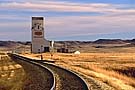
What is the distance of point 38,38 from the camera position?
11725 cm

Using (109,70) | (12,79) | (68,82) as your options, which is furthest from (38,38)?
(68,82)

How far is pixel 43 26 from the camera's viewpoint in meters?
120

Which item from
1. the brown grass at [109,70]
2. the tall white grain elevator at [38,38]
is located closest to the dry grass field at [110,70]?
the brown grass at [109,70]

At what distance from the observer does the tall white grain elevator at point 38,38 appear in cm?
11703

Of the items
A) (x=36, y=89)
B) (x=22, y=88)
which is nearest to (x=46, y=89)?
(x=36, y=89)

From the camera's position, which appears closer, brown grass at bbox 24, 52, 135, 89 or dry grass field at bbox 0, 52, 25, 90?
dry grass field at bbox 0, 52, 25, 90

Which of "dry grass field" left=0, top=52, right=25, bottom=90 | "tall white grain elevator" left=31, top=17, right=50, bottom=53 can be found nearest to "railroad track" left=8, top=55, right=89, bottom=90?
"dry grass field" left=0, top=52, right=25, bottom=90

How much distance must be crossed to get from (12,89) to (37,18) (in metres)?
98.4

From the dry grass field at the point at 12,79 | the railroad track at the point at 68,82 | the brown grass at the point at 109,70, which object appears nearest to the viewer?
the railroad track at the point at 68,82

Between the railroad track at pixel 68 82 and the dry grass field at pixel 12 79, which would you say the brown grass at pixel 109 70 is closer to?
the railroad track at pixel 68 82

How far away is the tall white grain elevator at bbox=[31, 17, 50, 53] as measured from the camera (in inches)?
4607

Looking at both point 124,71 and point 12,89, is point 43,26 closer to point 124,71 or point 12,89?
point 124,71

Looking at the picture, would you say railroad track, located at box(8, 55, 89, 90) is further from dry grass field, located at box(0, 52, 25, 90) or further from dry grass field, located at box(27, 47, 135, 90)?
dry grass field, located at box(0, 52, 25, 90)

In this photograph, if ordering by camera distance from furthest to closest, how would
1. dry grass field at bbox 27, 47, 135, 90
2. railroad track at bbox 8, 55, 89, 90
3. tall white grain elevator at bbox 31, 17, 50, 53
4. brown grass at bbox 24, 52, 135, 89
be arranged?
1. tall white grain elevator at bbox 31, 17, 50, 53
2. brown grass at bbox 24, 52, 135, 89
3. dry grass field at bbox 27, 47, 135, 90
4. railroad track at bbox 8, 55, 89, 90
